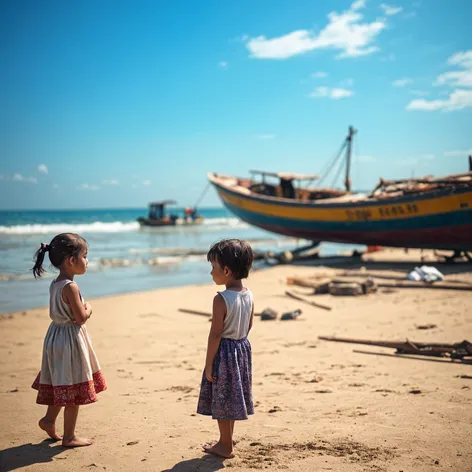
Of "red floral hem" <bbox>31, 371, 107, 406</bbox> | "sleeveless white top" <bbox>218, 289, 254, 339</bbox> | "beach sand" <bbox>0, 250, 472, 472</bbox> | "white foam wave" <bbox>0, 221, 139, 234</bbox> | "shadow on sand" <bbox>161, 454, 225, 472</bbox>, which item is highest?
"white foam wave" <bbox>0, 221, 139, 234</bbox>

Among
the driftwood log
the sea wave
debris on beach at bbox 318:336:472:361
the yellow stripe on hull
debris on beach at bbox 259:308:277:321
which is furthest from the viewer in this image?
the sea wave

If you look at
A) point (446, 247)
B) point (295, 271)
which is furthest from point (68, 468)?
point (446, 247)

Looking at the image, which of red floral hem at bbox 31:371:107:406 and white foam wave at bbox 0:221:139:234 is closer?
red floral hem at bbox 31:371:107:406

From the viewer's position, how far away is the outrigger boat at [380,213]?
13711mm

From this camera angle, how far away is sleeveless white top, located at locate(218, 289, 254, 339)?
2.87 meters

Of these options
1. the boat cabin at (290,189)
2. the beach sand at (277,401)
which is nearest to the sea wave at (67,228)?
the boat cabin at (290,189)

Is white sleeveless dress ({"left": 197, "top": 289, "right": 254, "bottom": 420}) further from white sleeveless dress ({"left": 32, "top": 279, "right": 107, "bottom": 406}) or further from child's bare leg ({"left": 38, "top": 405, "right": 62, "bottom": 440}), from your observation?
child's bare leg ({"left": 38, "top": 405, "right": 62, "bottom": 440})

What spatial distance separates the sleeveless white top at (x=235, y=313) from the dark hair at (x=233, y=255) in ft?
0.40

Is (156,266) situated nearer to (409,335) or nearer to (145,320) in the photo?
(145,320)

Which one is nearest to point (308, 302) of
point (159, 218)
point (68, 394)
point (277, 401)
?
point (277, 401)

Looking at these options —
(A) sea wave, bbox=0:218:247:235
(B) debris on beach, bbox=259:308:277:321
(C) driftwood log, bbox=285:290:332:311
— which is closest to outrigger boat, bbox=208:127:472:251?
(C) driftwood log, bbox=285:290:332:311

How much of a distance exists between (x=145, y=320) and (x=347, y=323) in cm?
328

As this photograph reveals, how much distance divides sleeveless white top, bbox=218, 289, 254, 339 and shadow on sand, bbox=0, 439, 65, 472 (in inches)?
53.5

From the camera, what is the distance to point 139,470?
2844 millimetres
